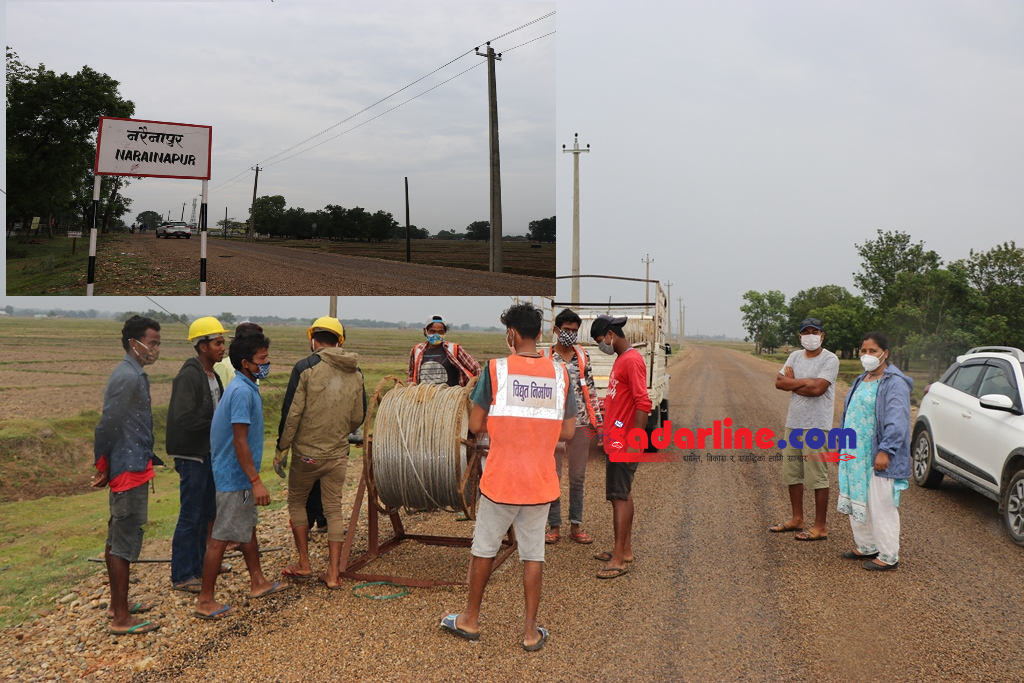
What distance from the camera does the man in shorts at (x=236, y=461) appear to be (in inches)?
202

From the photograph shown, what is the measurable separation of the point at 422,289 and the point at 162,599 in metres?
15.3

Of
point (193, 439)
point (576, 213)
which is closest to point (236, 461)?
point (193, 439)

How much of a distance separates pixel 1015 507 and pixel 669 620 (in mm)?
4344

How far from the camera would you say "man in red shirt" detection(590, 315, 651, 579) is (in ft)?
19.8

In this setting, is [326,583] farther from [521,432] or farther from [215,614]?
[521,432]

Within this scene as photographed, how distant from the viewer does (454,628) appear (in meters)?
4.81

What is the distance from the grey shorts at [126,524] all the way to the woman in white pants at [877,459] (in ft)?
18.7

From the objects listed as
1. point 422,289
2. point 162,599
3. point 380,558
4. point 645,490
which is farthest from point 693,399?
point 162,599

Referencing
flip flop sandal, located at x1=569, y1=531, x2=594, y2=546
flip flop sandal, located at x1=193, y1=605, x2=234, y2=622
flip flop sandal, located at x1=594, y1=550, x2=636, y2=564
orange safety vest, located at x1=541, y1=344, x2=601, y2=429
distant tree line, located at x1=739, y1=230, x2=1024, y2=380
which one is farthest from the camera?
distant tree line, located at x1=739, y1=230, x2=1024, y2=380

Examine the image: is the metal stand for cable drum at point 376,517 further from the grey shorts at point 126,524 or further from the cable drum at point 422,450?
the grey shorts at point 126,524

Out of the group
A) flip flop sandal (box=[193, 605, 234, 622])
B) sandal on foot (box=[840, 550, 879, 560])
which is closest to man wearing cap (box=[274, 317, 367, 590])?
flip flop sandal (box=[193, 605, 234, 622])

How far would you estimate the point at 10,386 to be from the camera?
20.8 meters

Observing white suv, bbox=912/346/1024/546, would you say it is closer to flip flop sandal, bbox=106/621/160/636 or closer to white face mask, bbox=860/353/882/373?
white face mask, bbox=860/353/882/373

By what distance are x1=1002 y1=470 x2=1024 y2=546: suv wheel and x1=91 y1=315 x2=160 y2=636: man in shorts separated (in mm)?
7516
